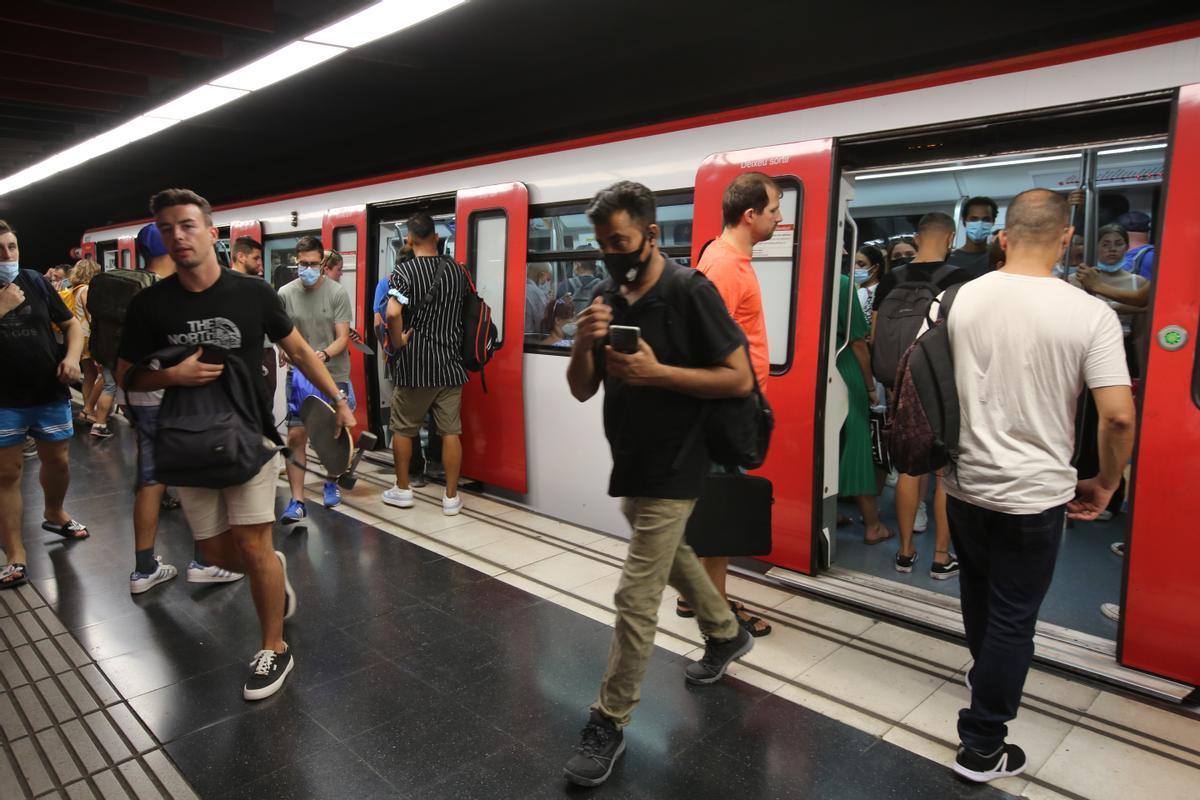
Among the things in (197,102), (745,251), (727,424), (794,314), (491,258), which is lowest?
(727,424)

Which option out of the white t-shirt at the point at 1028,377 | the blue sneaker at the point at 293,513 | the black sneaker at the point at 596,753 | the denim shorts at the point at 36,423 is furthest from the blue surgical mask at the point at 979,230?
the denim shorts at the point at 36,423

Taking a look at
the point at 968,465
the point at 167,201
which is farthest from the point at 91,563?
the point at 968,465

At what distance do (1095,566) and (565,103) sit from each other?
15.3 ft

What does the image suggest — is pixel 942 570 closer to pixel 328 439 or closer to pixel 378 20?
pixel 328 439

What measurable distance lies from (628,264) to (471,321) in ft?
8.94

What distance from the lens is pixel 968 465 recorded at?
212cm

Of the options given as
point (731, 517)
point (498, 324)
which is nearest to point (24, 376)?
point (498, 324)

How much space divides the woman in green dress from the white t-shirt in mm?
1686

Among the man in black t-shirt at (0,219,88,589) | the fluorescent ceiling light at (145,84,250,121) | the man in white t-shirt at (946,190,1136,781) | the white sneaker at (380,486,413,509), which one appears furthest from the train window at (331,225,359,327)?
the man in white t-shirt at (946,190,1136,781)

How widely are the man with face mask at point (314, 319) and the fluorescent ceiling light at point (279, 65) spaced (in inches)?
47.3

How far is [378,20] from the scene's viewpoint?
4.04m

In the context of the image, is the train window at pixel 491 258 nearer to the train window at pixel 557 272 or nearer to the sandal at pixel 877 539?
the train window at pixel 557 272

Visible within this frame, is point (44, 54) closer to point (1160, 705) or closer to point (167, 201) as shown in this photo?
point (167, 201)

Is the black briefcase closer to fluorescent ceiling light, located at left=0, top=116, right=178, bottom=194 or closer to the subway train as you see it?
the subway train
